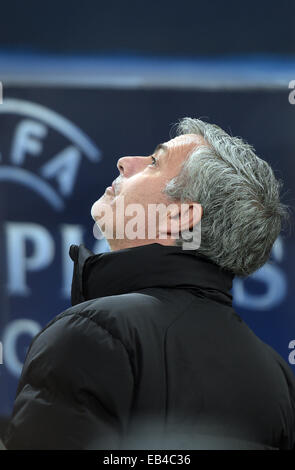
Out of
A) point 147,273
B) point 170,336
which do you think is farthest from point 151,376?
point 147,273

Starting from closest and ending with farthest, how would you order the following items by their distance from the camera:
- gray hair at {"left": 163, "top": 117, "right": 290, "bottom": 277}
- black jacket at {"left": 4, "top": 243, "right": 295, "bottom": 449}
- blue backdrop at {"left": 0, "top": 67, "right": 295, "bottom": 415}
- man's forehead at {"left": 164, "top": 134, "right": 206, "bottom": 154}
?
1. black jacket at {"left": 4, "top": 243, "right": 295, "bottom": 449}
2. gray hair at {"left": 163, "top": 117, "right": 290, "bottom": 277}
3. man's forehead at {"left": 164, "top": 134, "right": 206, "bottom": 154}
4. blue backdrop at {"left": 0, "top": 67, "right": 295, "bottom": 415}

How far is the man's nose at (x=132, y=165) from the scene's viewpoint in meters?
1.36

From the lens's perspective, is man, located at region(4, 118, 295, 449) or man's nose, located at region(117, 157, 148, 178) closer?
man, located at region(4, 118, 295, 449)

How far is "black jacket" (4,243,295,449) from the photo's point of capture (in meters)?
0.90

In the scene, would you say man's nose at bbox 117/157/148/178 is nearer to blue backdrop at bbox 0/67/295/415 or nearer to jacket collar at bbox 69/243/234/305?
jacket collar at bbox 69/243/234/305

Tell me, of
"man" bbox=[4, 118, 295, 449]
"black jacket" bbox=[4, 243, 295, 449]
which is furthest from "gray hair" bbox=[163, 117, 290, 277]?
"black jacket" bbox=[4, 243, 295, 449]

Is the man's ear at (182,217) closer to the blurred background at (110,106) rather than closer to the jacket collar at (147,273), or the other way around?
the jacket collar at (147,273)

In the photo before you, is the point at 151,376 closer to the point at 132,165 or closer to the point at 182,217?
the point at 182,217

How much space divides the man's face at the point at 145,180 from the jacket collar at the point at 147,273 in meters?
0.13

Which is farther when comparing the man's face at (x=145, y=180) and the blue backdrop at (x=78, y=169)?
the blue backdrop at (x=78, y=169)

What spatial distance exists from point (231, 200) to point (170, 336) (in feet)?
1.19

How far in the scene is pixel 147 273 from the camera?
3.60ft

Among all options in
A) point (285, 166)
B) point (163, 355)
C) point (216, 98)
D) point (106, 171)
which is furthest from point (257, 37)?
point (163, 355)

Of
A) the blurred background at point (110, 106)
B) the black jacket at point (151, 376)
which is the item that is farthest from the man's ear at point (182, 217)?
the blurred background at point (110, 106)
